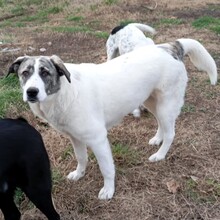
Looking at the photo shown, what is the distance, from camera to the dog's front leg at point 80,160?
13.1 feet

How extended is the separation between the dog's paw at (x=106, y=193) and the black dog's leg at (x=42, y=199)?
2.21 feet

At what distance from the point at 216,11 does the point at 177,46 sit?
25.0 ft

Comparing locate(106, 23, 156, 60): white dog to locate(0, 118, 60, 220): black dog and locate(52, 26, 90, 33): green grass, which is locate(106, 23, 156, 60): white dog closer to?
locate(0, 118, 60, 220): black dog

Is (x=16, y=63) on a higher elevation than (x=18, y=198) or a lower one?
higher

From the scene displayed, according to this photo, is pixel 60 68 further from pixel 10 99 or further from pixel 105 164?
pixel 10 99

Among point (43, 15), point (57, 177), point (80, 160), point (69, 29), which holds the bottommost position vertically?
point (43, 15)

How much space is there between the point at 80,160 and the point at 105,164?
1.41 feet

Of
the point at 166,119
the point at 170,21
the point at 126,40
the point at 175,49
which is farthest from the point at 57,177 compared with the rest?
the point at 170,21

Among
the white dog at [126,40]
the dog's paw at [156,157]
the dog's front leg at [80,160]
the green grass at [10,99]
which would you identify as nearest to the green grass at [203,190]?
the dog's paw at [156,157]

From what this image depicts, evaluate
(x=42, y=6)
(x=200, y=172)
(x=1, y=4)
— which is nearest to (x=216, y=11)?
(x=42, y=6)

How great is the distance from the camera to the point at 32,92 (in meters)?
3.13

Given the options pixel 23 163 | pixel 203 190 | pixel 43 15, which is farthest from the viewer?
pixel 43 15

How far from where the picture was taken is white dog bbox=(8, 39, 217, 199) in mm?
3305

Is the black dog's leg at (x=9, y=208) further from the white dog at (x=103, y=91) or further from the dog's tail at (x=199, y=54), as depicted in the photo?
the dog's tail at (x=199, y=54)
